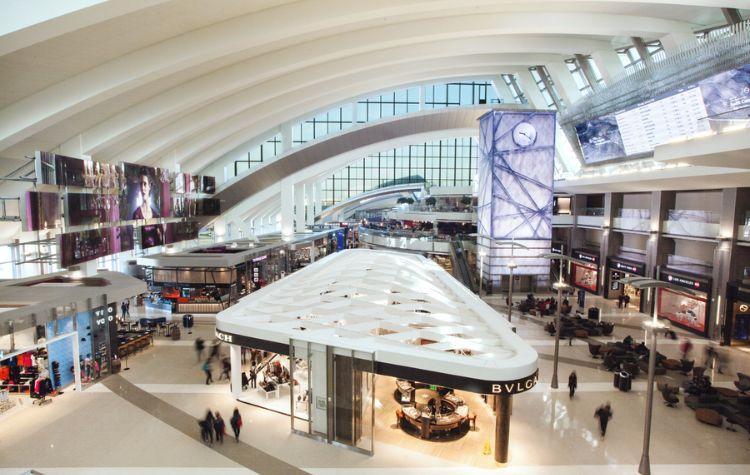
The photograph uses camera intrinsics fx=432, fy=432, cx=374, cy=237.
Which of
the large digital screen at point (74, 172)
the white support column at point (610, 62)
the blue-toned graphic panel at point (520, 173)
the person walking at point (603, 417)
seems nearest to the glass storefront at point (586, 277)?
the blue-toned graphic panel at point (520, 173)

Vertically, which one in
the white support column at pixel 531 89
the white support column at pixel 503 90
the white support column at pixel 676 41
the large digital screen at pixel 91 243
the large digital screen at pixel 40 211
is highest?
the white support column at pixel 503 90

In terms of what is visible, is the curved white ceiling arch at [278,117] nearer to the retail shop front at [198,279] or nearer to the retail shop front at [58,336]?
the retail shop front at [198,279]

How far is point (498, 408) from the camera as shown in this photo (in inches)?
321

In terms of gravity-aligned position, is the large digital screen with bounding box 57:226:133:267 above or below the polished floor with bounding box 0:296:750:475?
above

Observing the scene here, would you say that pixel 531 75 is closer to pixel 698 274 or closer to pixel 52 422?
pixel 698 274

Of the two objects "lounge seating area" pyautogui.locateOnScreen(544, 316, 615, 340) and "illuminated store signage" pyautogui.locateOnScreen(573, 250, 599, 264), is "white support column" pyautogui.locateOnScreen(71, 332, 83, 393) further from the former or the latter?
"illuminated store signage" pyautogui.locateOnScreen(573, 250, 599, 264)

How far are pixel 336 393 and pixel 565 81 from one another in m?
21.1

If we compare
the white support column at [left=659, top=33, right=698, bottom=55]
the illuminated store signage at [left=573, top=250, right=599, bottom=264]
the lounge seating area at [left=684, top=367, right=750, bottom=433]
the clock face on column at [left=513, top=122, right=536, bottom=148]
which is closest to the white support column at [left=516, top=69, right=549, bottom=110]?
the clock face on column at [left=513, top=122, right=536, bottom=148]

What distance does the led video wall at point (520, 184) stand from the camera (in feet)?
75.9

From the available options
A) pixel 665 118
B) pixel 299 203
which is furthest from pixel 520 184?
pixel 299 203

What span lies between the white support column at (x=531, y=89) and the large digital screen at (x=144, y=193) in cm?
2121

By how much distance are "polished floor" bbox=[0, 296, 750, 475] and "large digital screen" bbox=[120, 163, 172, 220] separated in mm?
8195

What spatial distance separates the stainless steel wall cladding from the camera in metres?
12.0

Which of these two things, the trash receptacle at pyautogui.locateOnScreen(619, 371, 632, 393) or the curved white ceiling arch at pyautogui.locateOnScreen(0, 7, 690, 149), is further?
the trash receptacle at pyautogui.locateOnScreen(619, 371, 632, 393)
